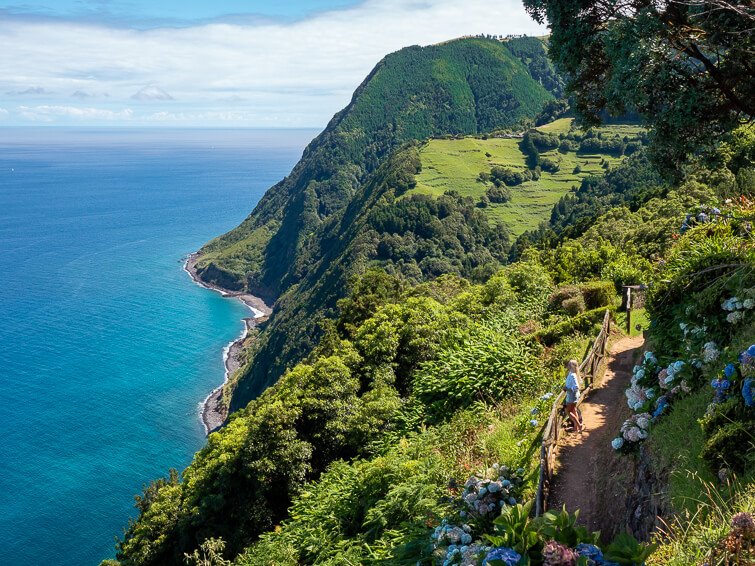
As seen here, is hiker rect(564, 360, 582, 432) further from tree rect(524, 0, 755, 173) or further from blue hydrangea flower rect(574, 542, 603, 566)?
tree rect(524, 0, 755, 173)

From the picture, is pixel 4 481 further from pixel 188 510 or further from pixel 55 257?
pixel 55 257

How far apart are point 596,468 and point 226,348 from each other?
117 metres

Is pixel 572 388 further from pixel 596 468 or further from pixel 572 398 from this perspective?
pixel 596 468

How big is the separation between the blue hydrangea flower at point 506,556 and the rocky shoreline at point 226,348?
81384 mm

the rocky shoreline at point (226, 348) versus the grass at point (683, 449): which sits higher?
the grass at point (683, 449)

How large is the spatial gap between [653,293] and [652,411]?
12.4ft

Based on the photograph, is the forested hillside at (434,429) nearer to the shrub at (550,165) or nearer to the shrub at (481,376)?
the shrub at (481,376)

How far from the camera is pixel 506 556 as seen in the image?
614cm

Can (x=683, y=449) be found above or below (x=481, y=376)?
above

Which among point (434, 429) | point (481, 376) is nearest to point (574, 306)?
point (481, 376)

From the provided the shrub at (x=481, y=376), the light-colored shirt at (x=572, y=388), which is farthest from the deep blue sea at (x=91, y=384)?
the light-colored shirt at (x=572, y=388)

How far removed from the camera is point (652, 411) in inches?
372

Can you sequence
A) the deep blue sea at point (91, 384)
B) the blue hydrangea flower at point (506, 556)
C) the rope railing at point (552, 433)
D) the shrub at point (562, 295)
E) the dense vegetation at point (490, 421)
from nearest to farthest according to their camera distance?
the blue hydrangea flower at point (506, 556) → the dense vegetation at point (490, 421) → the rope railing at point (552, 433) → the shrub at point (562, 295) → the deep blue sea at point (91, 384)

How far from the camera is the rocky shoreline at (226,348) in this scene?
292 ft
